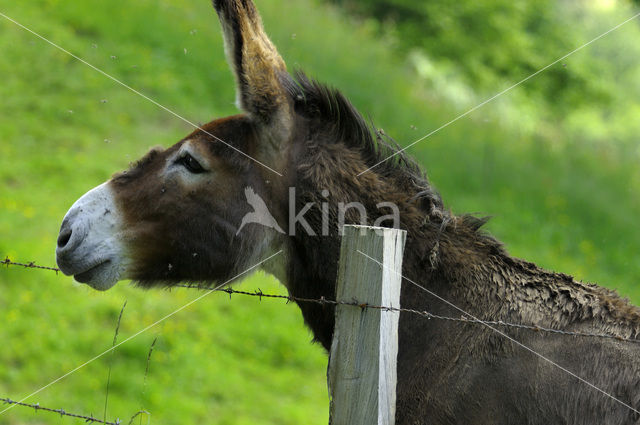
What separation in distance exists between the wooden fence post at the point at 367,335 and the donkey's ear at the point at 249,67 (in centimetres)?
119

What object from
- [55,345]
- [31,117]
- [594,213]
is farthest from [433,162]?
[55,345]

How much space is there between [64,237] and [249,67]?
1.30 meters

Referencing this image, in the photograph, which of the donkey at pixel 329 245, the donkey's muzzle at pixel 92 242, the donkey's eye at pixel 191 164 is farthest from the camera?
the donkey's eye at pixel 191 164

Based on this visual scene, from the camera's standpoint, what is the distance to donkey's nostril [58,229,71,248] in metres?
3.35

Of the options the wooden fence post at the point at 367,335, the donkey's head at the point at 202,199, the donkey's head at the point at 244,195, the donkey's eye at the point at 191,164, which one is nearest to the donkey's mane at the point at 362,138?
the donkey's head at the point at 244,195

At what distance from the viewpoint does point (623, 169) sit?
1694cm

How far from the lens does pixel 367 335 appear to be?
2455 mm

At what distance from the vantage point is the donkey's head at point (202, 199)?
3.38 meters

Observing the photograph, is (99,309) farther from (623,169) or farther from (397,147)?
(623,169)

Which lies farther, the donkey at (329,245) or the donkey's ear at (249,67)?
the donkey's ear at (249,67)

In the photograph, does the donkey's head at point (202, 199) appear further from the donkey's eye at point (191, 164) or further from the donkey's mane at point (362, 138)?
the donkey's mane at point (362, 138)

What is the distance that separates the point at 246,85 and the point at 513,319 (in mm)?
1771

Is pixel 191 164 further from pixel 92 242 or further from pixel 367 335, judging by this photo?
pixel 367 335

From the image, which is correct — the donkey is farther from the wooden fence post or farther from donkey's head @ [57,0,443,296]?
the wooden fence post
